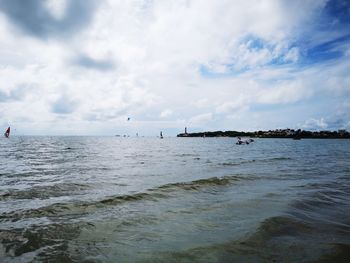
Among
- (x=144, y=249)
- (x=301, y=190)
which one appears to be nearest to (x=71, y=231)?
(x=144, y=249)

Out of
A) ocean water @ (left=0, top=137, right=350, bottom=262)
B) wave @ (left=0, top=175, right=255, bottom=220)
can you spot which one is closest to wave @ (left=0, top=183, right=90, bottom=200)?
ocean water @ (left=0, top=137, right=350, bottom=262)

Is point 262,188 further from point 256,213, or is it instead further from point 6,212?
point 6,212

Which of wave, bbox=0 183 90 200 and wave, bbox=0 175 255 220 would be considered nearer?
wave, bbox=0 175 255 220

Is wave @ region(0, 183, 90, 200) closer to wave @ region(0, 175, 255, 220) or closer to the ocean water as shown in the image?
the ocean water

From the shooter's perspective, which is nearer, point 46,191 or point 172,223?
point 172,223

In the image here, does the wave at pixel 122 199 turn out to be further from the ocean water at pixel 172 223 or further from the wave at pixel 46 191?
the wave at pixel 46 191

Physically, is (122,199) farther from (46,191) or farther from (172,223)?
(46,191)

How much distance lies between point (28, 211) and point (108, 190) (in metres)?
4.61

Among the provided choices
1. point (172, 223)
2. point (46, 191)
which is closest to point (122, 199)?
point (172, 223)

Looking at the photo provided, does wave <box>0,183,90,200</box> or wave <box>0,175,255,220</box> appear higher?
wave <box>0,183,90,200</box>

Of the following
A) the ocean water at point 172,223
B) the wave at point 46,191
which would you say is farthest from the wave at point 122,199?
the wave at point 46,191

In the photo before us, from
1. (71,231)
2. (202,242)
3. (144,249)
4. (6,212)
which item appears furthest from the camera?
(6,212)

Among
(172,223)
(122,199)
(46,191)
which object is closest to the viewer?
(172,223)

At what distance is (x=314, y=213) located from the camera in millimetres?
9641
